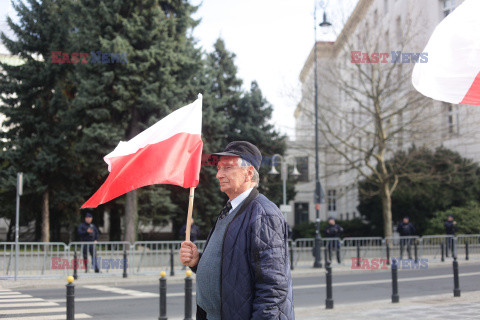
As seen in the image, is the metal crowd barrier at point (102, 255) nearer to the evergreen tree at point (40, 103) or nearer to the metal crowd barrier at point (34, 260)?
the metal crowd barrier at point (34, 260)

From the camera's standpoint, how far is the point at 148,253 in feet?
63.5

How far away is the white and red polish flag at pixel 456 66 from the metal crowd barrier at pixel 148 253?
14.5m

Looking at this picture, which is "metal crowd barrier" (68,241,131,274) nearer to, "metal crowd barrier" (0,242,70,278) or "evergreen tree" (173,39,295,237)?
"metal crowd barrier" (0,242,70,278)

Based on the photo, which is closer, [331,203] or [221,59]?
[221,59]

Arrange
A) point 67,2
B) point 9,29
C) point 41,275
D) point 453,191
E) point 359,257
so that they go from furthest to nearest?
point 453,191 < point 9,29 < point 67,2 < point 359,257 < point 41,275

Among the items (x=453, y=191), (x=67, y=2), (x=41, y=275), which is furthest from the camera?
(x=453, y=191)

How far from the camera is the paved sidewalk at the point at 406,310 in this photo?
389 inches

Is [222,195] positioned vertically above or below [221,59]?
below

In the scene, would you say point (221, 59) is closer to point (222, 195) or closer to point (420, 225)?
point (222, 195)

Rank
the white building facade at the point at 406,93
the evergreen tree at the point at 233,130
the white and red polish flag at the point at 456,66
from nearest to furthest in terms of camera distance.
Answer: the white and red polish flag at the point at 456,66 → the white building facade at the point at 406,93 → the evergreen tree at the point at 233,130

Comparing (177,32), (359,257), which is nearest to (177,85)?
(177,32)

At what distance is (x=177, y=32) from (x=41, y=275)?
14.3 meters

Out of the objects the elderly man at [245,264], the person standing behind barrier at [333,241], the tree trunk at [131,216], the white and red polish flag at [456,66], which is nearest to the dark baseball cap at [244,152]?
the elderly man at [245,264]

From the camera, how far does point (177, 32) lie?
89.6 feet
